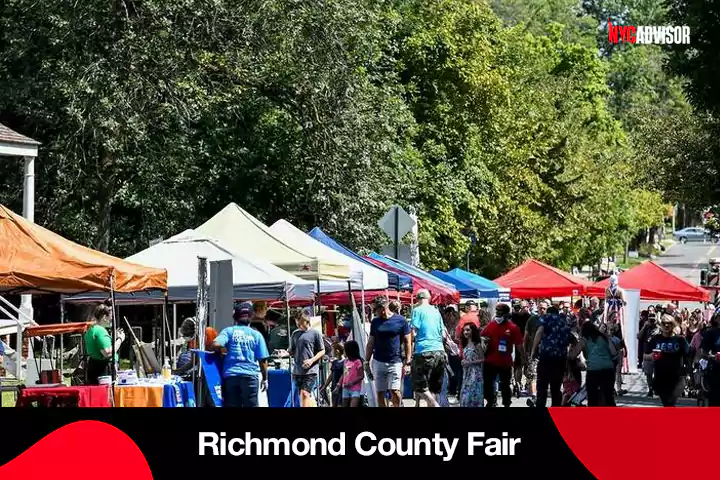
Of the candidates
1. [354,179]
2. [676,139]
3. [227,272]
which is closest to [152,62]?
[354,179]

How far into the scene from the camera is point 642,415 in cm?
781

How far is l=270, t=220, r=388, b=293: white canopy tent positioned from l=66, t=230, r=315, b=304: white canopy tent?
190cm

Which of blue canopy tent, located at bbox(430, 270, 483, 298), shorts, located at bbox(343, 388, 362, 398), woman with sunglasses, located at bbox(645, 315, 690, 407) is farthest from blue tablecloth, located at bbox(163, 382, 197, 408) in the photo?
blue canopy tent, located at bbox(430, 270, 483, 298)

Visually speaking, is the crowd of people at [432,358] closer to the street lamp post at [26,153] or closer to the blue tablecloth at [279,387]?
the blue tablecloth at [279,387]

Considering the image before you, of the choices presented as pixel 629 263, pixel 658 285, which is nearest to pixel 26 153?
pixel 658 285

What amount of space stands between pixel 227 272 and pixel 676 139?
26.3 metres

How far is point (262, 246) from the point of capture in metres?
21.8

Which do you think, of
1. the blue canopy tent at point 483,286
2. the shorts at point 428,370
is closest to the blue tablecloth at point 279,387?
the shorts at point 428,370

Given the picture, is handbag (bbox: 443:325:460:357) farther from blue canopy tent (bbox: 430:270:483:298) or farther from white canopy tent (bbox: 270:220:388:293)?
blue canopy tent (bbox: 430:270:483:298)

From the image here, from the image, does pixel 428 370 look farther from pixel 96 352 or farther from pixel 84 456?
pixel 84 456

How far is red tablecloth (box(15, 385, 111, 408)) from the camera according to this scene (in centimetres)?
1403

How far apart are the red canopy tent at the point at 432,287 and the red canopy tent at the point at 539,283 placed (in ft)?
26.6

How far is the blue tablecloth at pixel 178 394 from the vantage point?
15180mm

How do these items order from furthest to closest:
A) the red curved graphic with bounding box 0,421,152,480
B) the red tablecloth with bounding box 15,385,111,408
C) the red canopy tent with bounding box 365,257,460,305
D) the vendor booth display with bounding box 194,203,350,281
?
1. the red canopy tent with bounding box 365,257,460,305
2. the vendor booth display with bounding box 194,203,350,281
3. the red tablecloth with bounding box 15,385,111,408
4. the red curved graphic with bounding box 0,421,152,480
